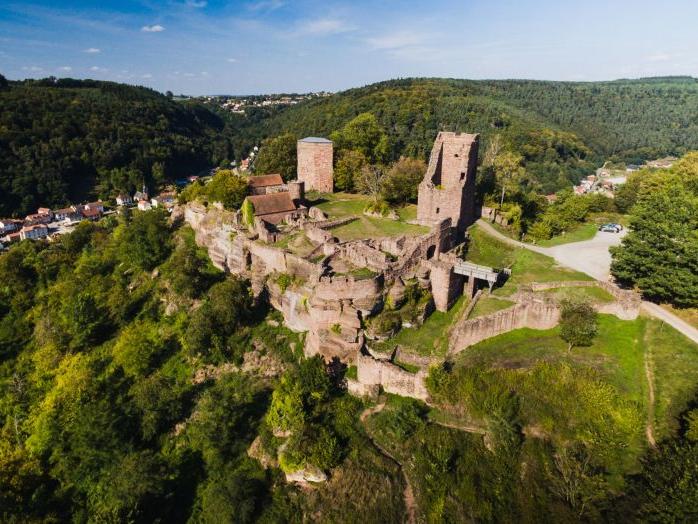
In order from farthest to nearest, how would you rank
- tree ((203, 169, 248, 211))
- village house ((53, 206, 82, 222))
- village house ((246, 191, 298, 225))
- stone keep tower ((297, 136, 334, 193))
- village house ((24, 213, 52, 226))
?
village house ((53, 206, 82, 222))
village house ((24, 213, 52, 226))
stone keep tower ((297, 136, 334, 193))
tree ((203, 169, 248, 211))
village house ((246, 191, 298, 225))

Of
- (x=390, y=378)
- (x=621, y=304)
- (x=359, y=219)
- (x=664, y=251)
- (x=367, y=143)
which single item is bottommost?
(x=390, y=378)

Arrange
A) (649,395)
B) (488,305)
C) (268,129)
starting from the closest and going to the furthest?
(649,395), (488,305), (268,129)

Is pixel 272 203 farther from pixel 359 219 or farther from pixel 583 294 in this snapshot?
pixel 583 294

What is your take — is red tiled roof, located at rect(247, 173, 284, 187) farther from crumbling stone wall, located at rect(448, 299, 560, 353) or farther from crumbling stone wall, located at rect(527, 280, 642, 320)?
crumbling stone wall, located at rect(527, 280, 642, 320)

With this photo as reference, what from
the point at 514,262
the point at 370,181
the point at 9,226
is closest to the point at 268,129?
the point at 9,226

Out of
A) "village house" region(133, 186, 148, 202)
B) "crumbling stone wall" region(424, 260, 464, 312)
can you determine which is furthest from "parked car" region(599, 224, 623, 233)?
"village house" region(133, 186, 148, 202)
